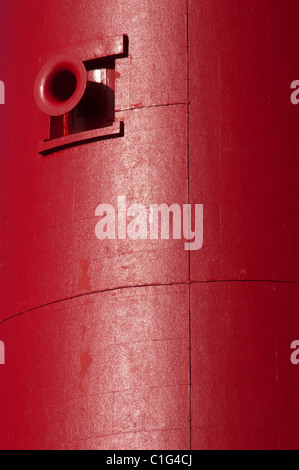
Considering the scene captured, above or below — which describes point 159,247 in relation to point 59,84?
below

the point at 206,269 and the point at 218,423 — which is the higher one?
the point at 206,269

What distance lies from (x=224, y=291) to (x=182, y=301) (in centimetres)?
40

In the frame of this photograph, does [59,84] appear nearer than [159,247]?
No

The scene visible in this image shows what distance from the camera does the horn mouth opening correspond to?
43.9 feet

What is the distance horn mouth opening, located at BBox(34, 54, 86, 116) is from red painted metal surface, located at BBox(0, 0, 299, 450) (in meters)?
0.21

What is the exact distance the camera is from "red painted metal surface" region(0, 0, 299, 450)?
12.3 metres

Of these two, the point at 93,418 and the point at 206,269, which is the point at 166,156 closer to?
the point at 206,269

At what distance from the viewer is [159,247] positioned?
12.8 meters

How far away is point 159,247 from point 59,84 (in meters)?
2.18

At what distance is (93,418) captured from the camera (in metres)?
12.5

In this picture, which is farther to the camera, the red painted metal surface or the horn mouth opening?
the horn mouth opening

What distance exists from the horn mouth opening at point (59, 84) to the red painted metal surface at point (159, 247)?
0.67 ft

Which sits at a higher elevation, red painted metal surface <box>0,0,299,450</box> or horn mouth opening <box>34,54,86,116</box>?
horn mouth opening <box>34,54,86,116</box>
